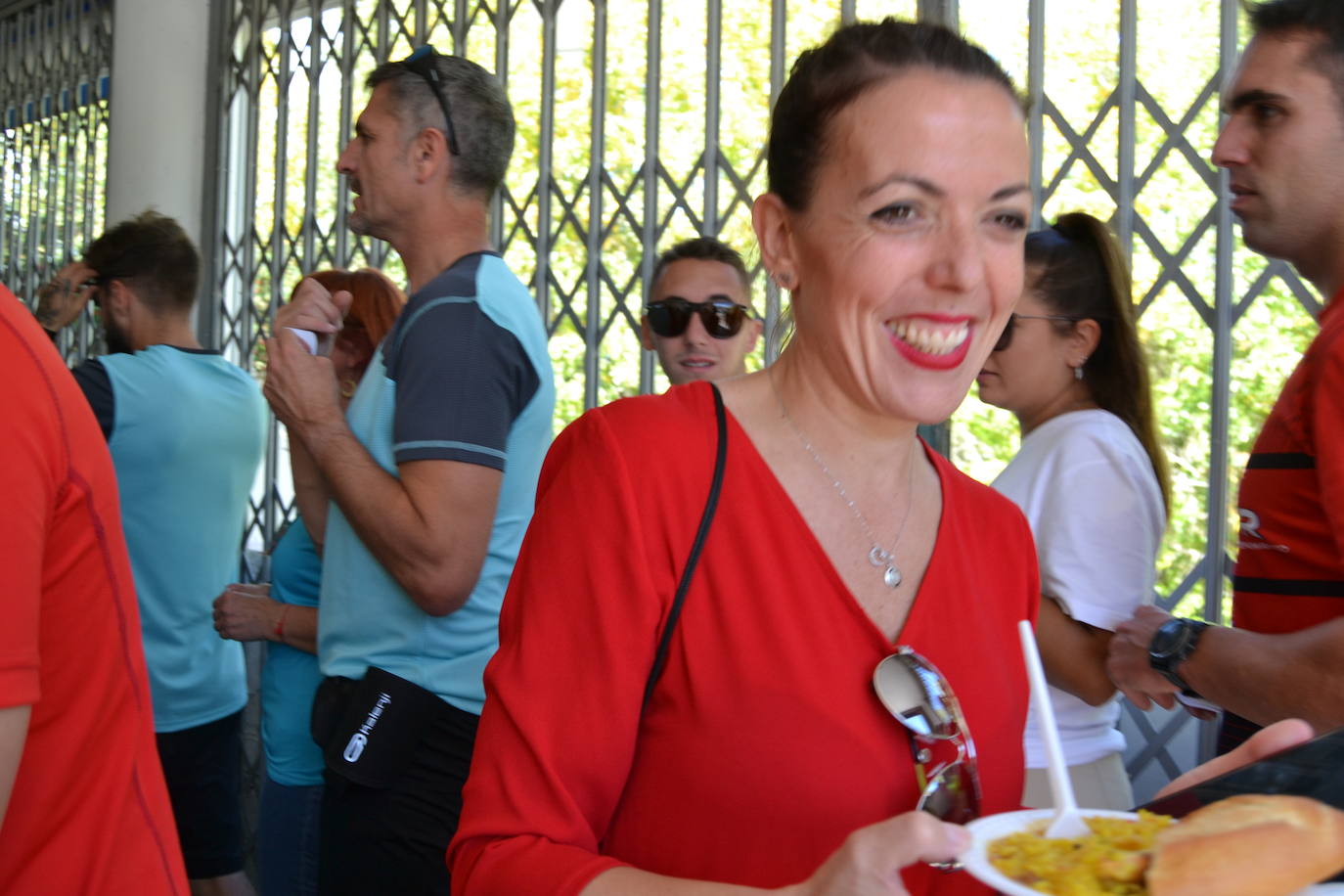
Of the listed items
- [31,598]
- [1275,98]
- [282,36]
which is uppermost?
[282,36]

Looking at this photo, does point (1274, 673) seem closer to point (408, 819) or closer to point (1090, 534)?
point (1090, 534)

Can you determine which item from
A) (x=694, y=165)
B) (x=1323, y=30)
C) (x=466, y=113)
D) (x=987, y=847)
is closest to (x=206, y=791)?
(x=466, y=113)

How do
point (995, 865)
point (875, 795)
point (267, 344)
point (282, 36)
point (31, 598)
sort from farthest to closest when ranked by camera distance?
point (282, 36) → point (267, 344) → point (875, 795) → point (31, 598) → point (995, 865)

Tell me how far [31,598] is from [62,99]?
5.66 metres

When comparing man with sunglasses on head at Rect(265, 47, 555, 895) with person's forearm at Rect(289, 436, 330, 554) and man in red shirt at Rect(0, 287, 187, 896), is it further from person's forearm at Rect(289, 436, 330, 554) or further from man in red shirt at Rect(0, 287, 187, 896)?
man in red shirt at Rect(0, 287, 187, 896)

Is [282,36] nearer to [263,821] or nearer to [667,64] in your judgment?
[667,64]

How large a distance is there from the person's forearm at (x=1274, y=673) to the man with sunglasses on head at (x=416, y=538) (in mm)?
1052

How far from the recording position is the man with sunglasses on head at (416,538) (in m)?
1.91

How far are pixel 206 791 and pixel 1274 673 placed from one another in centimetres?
254

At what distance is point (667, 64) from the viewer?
129 inches

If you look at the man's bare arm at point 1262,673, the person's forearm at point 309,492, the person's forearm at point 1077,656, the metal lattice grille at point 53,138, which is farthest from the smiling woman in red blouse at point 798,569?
the metal lattice grille at point 53,138

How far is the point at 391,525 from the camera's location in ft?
6.28

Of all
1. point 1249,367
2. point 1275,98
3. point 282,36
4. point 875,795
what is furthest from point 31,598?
point 282,36

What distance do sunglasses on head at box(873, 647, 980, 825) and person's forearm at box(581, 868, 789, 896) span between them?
21 cm
